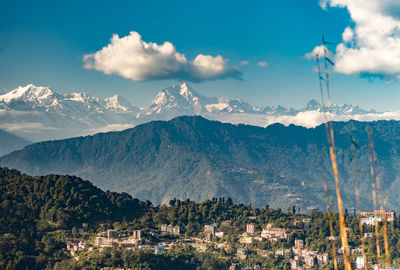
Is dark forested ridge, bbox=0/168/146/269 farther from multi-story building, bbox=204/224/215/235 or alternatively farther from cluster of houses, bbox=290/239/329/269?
cluster of houses, bbox=290/239/329/269

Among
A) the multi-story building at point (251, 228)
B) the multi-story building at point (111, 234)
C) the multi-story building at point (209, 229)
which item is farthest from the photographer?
the multi-story building at point (251, 228)

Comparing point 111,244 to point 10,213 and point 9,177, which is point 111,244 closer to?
point 10,213

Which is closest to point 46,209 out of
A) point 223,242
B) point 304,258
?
point 223,242

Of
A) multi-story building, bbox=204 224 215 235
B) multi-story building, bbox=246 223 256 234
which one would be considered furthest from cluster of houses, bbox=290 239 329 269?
multi-story building, bbox=204 224 215 235

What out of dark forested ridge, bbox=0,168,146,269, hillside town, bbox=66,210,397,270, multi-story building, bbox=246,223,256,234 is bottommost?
hillside town, bbox=66,210,397,270

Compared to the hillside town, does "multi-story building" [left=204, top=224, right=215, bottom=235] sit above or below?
above

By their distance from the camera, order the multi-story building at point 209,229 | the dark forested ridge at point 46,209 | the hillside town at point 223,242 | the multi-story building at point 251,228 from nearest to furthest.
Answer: the dark forested ridge at point 46,209
the hillside town at point 223,242
the multi-story building at point 209,229
the multi-story building at point 251,228

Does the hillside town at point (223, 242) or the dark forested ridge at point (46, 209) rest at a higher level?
the dark forested ridge at point (46, 209)

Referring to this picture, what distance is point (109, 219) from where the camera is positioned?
167 m

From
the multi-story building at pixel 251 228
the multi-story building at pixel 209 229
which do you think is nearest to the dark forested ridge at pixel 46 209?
the multi-story building at pixel 209 229

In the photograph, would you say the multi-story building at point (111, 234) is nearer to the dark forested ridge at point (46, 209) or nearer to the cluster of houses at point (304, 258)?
the dark forested ridge at point (46, 209)

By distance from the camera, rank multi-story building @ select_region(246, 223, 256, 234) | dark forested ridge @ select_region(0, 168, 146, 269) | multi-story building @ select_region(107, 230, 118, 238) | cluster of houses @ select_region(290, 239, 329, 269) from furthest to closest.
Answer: multi-story building @ select_region(246, 223, 256, 234) → cluster of houses @ select_region(290, 239, 329, 269) → multi-story building @ select_region(107, 230, 118, 238) → dark forested ridge @ select_region(0, 168, 146, 269)

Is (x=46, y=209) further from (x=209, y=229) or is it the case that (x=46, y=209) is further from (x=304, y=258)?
(x=304, y=258)

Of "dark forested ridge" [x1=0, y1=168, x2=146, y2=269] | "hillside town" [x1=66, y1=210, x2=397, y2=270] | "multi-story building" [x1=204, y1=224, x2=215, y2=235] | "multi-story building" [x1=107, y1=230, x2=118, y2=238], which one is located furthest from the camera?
"multi-story building" [x1=204, y1=224, x2=215, y2=235]
